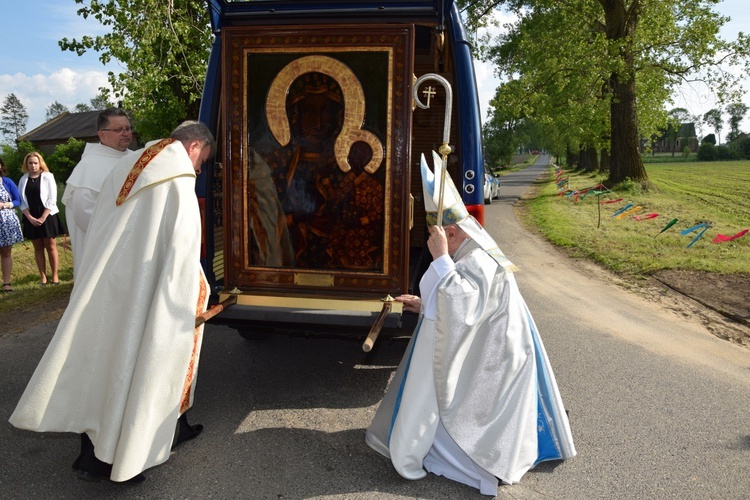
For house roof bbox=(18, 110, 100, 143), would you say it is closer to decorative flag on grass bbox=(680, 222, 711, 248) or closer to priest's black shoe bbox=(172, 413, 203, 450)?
decorative flag on grass bbox=(680, 222, 711, 248)

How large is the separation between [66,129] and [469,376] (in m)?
76.4

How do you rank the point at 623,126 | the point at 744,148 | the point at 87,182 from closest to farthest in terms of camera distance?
the point at 87,182 → the point at 623,126 → the point at 744,148

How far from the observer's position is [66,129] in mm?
68688

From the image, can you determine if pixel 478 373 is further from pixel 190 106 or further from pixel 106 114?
pixel 190 106

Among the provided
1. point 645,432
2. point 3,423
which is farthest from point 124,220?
point 645,432

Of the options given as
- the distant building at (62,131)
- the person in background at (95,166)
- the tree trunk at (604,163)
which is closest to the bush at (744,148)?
the tree trunk at (604,163)

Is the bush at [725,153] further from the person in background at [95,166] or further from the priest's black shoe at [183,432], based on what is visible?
the priest's black shoe at [183,432]

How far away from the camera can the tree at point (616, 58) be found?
55.6 ft

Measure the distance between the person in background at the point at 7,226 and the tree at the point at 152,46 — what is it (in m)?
1.83

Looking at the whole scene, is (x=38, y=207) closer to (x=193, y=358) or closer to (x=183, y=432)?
(x=183, y=432)

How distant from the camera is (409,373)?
3.27 m

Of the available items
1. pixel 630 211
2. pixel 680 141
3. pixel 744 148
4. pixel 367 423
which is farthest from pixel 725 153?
pixel 367 423

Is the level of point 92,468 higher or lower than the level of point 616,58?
lower

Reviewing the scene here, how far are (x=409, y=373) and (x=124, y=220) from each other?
1.73 metres
